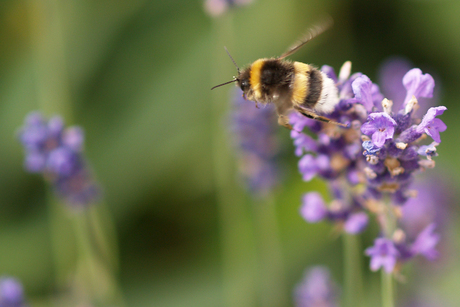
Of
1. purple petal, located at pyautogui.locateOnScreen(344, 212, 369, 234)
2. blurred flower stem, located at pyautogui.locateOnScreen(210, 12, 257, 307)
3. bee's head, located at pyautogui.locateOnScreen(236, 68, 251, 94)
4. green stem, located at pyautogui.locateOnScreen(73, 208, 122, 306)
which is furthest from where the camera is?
blurred flower stem, located at pyautogui.locateOnScreen(210, 12, 257, 307)

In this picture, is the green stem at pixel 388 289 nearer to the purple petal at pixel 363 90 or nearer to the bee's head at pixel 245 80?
the purple petal at pixel 363 90

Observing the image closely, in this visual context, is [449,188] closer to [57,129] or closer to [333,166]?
[333,166]

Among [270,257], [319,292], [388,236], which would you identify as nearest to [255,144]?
[270,257]

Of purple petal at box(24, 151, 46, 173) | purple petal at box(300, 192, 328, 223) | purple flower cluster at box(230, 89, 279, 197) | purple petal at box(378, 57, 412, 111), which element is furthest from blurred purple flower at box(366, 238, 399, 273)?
purple petal at box(378, 57, 412, 111)

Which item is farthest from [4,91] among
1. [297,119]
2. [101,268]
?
[297,119]

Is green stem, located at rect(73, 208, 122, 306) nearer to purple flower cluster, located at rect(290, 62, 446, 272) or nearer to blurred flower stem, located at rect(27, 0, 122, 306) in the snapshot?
blurred flower stem, located at rect(27, 0, 122, 306)

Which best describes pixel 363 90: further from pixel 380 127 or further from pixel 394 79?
pixel 394 79

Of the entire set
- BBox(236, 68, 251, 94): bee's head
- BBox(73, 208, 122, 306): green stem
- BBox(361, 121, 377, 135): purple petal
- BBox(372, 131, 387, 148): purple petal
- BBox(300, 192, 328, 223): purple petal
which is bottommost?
BBox(73, 208, 122, 306): green stem

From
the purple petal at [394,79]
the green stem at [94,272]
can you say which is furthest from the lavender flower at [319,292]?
the purple petal at [394,79]
